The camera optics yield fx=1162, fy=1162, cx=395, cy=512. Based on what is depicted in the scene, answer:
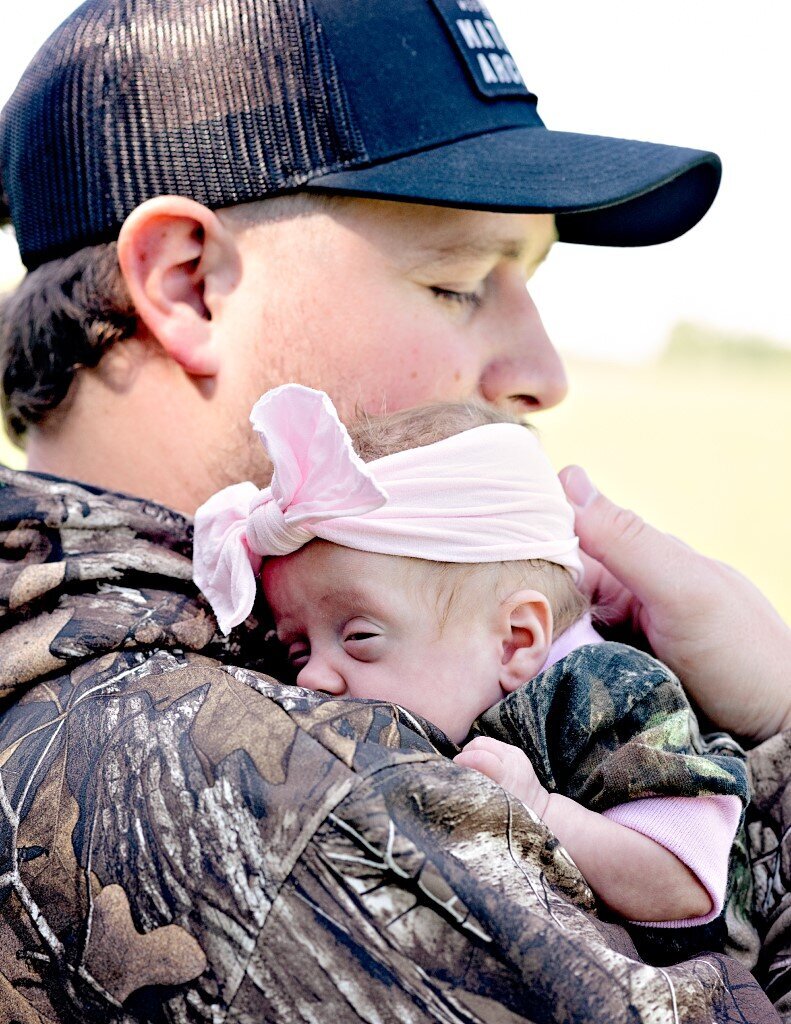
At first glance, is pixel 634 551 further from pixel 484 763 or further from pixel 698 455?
pixel 698 455

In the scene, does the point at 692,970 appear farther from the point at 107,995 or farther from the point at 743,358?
the point at 743,358

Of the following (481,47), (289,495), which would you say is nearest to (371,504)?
(289,495)

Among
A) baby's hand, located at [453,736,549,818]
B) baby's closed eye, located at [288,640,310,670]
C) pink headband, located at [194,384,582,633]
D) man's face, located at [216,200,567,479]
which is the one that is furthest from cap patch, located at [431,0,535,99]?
baby's hand, located at [453,736,549,818]

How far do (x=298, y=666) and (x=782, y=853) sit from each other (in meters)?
1.01

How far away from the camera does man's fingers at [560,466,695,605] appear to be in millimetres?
2471

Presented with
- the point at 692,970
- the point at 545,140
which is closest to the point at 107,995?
the point at 692,970

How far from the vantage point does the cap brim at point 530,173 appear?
2473 mm

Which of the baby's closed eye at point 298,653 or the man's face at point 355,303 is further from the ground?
the man's face at point 355,303

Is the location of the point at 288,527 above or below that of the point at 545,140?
below

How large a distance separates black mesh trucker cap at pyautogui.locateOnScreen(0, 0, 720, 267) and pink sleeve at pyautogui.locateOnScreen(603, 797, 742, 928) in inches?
50.0

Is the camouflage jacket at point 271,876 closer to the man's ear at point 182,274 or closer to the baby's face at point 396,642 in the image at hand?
the baby's face at point 396,642

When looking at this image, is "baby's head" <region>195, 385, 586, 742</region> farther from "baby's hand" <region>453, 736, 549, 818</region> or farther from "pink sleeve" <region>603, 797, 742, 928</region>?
"pink sleeve" <region>603, 797, 742, 928</region>

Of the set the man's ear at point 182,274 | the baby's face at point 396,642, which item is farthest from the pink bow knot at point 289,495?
the man's ear at point 182,274

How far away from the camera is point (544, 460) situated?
8.13ft
